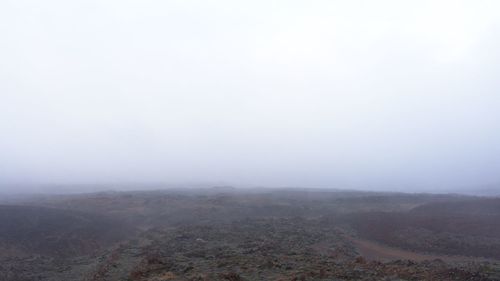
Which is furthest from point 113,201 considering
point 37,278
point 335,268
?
point 335,268

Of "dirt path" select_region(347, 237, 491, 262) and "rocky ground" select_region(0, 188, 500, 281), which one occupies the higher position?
"rocky ground" select_region(0, 188, 500, 281)

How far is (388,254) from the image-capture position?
97.1ft

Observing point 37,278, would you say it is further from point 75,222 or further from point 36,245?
point 75,222

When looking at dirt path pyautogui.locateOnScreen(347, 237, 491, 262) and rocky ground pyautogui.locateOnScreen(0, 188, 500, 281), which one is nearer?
rocky ground pyautogui.locateOnScreen(0, 188, 500, 281)

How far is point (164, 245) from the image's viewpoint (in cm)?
3009

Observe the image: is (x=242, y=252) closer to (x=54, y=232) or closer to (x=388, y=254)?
(x=388, y=254)

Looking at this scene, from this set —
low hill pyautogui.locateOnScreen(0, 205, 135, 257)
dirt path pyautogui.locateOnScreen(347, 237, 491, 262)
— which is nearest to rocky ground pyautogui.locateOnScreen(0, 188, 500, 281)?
dirt path pyautogui.locateOnScreen(347, 237, 491, 262)

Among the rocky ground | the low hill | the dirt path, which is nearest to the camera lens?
the rocky ground

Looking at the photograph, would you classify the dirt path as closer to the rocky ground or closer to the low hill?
the rocky ground

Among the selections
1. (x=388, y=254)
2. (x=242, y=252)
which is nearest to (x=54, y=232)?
(x=242, y=252)

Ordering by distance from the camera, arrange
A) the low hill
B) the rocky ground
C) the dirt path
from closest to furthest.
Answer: the rocky ground
the dirt path
the low hill

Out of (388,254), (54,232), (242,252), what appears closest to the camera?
(242,252)

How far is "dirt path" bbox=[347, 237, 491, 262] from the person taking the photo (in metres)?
27.7

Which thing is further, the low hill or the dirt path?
the low hill
